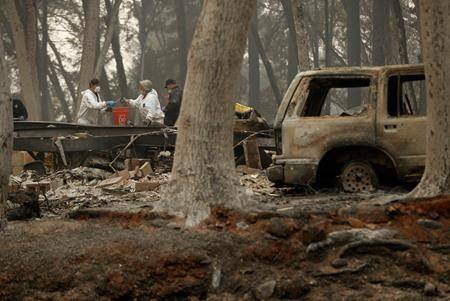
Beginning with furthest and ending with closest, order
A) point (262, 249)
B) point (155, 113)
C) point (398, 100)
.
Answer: point (155, 113) → point (398, 100) → point (262, 249)

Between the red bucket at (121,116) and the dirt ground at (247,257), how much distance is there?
9523 mm

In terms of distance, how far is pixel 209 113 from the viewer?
9609 mm

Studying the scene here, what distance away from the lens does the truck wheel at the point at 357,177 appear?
12.1 m

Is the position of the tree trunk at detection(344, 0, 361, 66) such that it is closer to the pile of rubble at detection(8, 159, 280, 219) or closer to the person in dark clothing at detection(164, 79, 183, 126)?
the person in dark clothing at detection(164, 79, 183, 126)

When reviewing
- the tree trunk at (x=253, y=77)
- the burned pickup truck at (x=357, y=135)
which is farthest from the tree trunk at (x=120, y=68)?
the burned pickup truck at (x=357, y=135)

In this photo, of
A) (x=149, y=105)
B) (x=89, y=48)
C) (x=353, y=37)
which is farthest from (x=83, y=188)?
(x=353, y=37)

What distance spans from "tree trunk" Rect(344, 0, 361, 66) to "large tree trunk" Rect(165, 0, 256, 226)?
23081 mm

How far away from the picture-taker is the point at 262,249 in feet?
27.9

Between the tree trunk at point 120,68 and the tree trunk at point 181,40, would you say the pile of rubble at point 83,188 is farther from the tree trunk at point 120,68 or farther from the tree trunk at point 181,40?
the tree trunk at point 181,40

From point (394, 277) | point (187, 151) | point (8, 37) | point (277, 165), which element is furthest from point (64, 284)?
point (8, 37)

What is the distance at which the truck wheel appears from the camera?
39.8 feet

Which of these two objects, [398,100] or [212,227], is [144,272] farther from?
[398,100]

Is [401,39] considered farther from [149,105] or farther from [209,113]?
[209,113]

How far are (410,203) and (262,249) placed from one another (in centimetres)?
185
